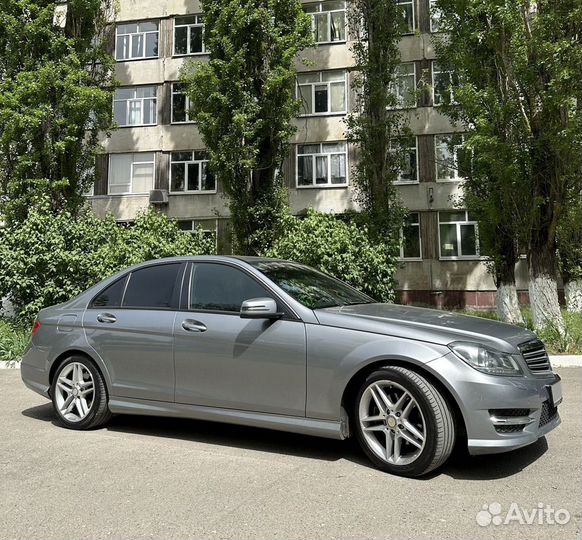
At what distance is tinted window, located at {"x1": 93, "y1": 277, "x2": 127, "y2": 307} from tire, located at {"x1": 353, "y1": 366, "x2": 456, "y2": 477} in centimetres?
257

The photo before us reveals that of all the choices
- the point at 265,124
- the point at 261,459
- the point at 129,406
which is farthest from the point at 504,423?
the point at 265,124

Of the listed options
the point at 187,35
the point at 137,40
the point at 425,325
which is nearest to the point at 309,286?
the point at 425,325

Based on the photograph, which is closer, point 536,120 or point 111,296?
point 111,296

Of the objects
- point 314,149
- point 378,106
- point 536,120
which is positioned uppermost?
point 314,149

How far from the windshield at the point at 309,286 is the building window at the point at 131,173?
A: 21.9 meters

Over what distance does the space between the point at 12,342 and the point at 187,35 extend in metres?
19.6

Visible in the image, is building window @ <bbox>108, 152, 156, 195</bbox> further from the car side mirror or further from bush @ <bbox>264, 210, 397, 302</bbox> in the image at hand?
the car side mirror

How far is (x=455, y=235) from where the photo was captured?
23953 mm

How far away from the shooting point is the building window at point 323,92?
24750 mm

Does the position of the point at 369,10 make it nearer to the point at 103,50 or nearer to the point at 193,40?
the point at 103,50

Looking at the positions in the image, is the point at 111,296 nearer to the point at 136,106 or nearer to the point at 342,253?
the point at 342,253

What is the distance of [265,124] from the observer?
56.4 ft

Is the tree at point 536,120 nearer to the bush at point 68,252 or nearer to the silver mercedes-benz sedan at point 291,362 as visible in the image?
the bush at point 68,252

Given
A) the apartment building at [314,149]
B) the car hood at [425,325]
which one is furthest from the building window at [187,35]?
the car hood at [425,325]
